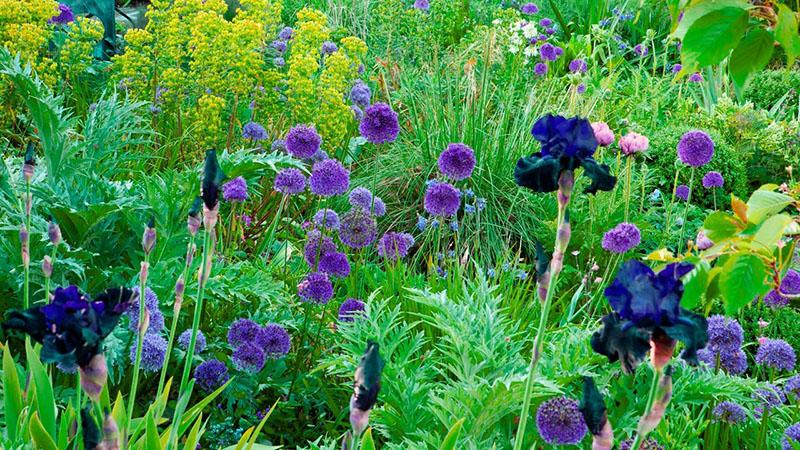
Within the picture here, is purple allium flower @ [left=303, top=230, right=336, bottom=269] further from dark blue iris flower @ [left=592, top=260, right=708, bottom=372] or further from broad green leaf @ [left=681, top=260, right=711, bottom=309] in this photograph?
dark blue iris flower @ [left=592, top=260, right=708, bottom=372]

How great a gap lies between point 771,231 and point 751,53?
0.34 meters

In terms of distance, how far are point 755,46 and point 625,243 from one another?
1660 millimetres

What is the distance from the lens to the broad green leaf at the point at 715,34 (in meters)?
1.31

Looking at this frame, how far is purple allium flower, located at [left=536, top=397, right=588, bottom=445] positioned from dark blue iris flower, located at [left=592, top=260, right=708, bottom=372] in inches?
31.4

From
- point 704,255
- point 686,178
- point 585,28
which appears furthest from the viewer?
point 585,28

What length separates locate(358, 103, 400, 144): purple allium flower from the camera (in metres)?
2.94

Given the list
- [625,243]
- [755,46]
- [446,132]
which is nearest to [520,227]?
[446,132]

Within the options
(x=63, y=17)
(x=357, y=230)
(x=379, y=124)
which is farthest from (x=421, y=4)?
(x=357, y=230)

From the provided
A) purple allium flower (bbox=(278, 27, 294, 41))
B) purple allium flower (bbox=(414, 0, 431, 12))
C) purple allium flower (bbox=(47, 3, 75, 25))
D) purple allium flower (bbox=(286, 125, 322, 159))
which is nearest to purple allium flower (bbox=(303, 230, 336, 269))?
purple allium flower (bbox=(286, 125, 322, 159))

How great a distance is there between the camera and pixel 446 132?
445 centimetres

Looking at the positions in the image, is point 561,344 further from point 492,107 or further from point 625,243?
point 492,107

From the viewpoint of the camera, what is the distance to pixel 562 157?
3.71 feet

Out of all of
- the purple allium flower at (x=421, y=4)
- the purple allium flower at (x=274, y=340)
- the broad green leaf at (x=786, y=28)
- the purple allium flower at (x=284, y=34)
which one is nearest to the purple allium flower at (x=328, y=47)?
the purple allium flower at (x=284, y=34)

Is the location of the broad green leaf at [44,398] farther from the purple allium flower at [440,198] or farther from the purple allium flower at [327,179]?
the purple allium flower at [440,198]
